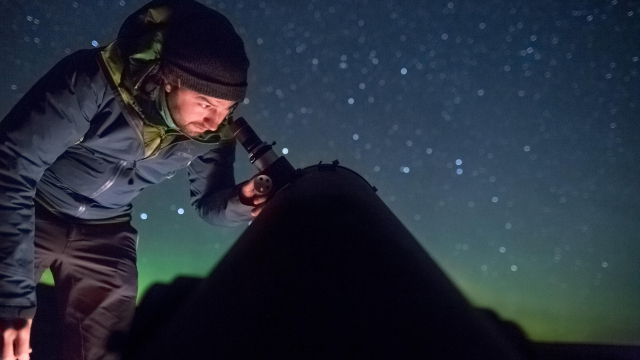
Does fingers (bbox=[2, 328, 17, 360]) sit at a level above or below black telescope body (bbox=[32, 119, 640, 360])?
below

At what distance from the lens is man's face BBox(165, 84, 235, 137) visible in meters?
1.55

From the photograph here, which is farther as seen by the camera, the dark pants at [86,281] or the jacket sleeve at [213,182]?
the jacket sleeve at [213,182]

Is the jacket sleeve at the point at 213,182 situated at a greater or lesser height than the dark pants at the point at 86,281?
greater

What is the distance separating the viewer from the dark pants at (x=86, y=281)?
1.85 meters

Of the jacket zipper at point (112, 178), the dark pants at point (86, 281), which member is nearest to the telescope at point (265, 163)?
the jacket zipper at point (112, 178)

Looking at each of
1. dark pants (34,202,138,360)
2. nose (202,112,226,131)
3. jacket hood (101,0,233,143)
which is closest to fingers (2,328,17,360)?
dark pants (34,202,138,360)

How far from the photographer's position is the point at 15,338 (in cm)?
134

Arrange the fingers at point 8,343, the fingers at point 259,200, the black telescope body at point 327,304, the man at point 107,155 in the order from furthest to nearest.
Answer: the fingers at point 259,200
the man at point 107,155
the fingers at point 8,343
the black telescope body at point 327,304

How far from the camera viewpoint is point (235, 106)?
1.70m

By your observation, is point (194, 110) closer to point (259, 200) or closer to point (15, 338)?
point (259, 200)

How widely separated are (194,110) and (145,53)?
31 cm

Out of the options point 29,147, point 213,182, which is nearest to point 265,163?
point 213,182

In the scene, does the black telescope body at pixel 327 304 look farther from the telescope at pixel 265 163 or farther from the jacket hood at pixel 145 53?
the jacket hood at pixel 145 53

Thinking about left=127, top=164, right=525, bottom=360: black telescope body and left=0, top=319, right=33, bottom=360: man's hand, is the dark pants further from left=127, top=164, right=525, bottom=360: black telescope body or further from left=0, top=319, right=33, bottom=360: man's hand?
left=127, top=164, right=525, bottom=360: black telescope body
